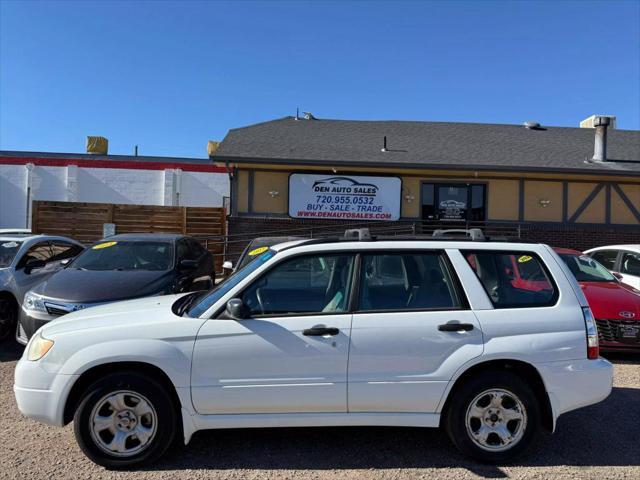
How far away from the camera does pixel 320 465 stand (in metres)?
3.39

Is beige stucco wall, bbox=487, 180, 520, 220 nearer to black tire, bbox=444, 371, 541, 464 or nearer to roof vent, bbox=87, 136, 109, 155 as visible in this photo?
black tire, bbox=444, 371, 541, 464

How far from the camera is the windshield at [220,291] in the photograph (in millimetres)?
3507

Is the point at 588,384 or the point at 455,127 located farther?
the point at 455,127

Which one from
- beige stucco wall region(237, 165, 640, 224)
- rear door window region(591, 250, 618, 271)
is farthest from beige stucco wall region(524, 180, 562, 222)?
rear door window region(591, 250, 618, 271)

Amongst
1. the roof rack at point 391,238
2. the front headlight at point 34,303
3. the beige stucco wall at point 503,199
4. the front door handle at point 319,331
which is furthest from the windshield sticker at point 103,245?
the beige stucco wall at point 503,199

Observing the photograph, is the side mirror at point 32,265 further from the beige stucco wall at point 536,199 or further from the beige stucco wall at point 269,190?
the beige stucco wall at point 536,199

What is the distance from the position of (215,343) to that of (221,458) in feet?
2.92

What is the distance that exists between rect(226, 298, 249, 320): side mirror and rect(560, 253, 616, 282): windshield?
549cm

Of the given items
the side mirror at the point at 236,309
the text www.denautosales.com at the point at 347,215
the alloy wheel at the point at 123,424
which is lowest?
the alloy wheel at the point at 123,424

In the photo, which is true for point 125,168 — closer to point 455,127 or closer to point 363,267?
point 455,127

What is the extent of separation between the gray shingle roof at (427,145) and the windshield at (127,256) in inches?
230

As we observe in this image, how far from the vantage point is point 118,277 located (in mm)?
5980

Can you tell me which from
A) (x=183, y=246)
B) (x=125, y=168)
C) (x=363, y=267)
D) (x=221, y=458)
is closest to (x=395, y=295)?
(x=363, y=267)

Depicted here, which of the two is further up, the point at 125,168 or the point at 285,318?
the point at 125,168
